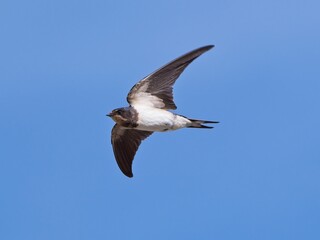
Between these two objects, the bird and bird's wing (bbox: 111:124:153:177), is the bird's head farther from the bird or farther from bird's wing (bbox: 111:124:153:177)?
bird's wing (bbox: 111:124:153:177)

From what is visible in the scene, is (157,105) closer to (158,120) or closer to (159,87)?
(159,87)

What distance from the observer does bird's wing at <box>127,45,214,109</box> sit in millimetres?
13984

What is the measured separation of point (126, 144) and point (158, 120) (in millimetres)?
1188

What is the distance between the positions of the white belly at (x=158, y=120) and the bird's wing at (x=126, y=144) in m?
0.88

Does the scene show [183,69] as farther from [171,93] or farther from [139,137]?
[139,137]

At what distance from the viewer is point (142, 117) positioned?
1375 cm

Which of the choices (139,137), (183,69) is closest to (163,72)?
(183,69)

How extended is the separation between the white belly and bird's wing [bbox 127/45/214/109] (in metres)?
0.17

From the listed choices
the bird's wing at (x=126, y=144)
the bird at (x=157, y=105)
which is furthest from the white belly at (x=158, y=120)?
the bird's wing at (x=126, y=144)

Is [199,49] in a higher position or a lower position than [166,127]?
higher

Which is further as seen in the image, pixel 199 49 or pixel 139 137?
pixel 139 137

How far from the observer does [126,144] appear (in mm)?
14797

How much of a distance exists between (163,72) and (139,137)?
1206 mm

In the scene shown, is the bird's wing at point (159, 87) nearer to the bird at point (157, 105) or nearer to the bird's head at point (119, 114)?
the bird at point (157, 105)
